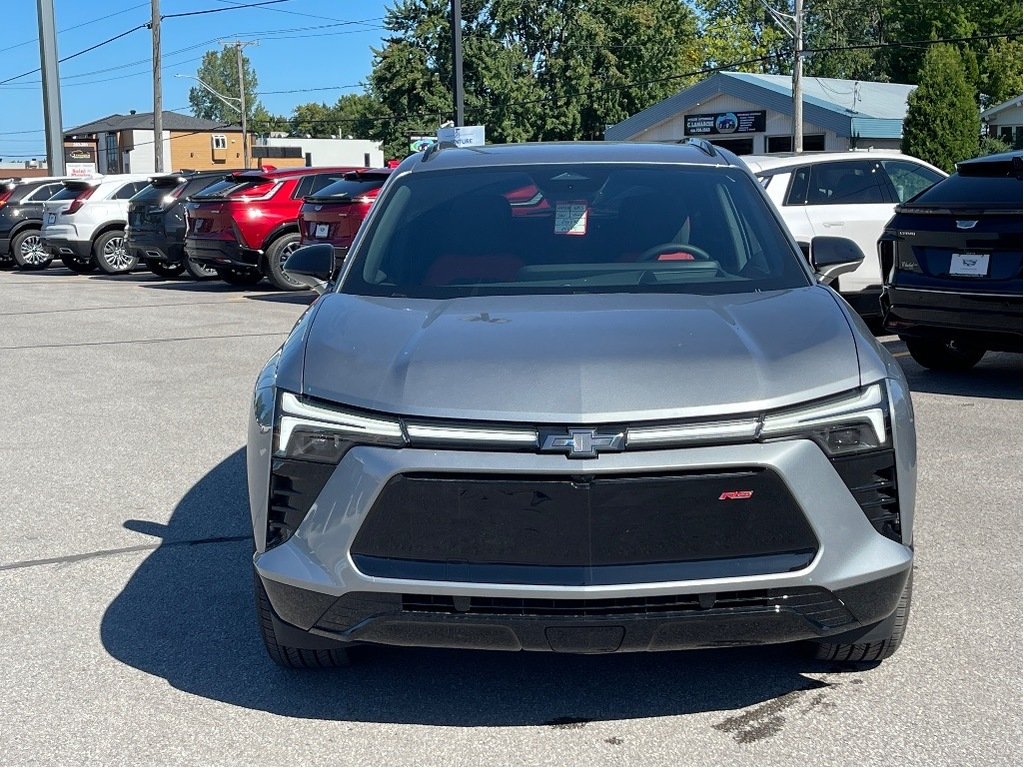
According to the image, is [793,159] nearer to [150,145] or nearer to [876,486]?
[876,486]

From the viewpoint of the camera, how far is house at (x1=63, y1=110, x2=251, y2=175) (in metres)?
110

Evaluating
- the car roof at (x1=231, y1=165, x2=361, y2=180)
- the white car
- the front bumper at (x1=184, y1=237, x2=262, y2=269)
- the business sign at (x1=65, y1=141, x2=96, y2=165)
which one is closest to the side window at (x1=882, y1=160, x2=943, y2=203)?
Result: the white car

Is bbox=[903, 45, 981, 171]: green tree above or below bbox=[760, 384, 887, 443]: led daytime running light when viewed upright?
above

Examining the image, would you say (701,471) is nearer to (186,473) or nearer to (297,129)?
(186,473)

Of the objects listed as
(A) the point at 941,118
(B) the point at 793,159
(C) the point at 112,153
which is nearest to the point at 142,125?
(C) the point at 112,153


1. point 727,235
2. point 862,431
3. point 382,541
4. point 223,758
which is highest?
point 727,235

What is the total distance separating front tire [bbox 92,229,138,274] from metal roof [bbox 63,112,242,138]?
91578 mm

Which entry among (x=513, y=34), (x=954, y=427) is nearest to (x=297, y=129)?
(x=513, y=34)

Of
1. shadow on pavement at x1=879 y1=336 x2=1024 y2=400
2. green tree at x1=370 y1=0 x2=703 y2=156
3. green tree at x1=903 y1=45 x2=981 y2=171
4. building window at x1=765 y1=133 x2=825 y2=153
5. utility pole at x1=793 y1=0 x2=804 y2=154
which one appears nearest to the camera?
shadow on pavement at x1=879 y1=336 x2=1024 y2=400

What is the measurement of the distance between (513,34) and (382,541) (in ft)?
227

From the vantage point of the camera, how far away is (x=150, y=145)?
111562 millimetres

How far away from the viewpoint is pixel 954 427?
781 centimetres

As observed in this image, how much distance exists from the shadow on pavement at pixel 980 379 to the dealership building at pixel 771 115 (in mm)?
33090

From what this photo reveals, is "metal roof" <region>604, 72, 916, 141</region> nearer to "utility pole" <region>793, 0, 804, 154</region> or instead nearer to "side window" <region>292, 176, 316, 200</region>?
"utility pole" <region>793, 0, 804, 154</region>
